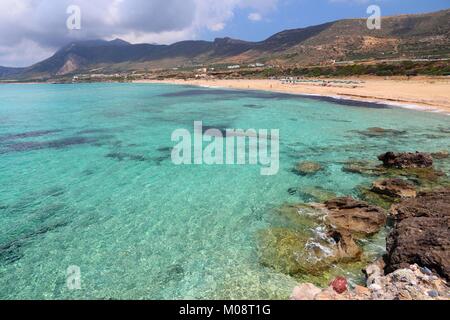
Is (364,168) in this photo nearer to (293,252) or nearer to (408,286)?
(293,252)

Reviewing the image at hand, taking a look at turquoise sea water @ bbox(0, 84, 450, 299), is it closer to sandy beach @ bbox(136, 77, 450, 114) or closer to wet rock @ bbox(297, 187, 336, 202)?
wet rock @ bbox(297, 187, 336, 202)

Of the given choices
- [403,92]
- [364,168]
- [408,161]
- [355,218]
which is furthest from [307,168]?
[403,92]

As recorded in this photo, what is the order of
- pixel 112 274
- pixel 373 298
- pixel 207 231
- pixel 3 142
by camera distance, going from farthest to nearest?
pixel 3 142 < pixel 207 231 < pixel 112 274 < pixel 373 298

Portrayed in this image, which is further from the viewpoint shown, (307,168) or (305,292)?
(307,168)

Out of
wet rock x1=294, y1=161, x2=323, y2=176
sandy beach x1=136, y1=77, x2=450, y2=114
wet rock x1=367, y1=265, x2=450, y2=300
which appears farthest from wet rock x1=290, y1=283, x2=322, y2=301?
sandy beach x1=136, y1=77, x2=450, y2=114

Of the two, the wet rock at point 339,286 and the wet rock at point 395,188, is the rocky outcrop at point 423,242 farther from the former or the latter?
the wet rock at point 395,188

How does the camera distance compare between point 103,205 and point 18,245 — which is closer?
point 18,245
